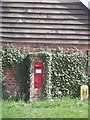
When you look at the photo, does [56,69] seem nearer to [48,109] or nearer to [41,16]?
[41,16]

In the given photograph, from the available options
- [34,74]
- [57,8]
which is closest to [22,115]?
[34,74]

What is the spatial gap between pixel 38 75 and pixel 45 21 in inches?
82.2

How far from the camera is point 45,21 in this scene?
13.4 metres

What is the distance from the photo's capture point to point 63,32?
13.4 meters

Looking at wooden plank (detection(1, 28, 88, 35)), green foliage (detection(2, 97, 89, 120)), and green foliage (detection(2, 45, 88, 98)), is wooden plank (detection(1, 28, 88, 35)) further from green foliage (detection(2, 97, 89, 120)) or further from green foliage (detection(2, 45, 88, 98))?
green foliage (detection(2, 97, 89, 120))

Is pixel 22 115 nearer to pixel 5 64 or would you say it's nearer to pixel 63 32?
pixel 5 64

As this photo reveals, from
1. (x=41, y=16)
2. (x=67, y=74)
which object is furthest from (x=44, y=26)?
(x=67, y=74)

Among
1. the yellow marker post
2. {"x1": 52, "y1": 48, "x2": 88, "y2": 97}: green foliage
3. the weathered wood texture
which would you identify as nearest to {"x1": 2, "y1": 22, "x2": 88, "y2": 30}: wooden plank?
the weathered wood texture

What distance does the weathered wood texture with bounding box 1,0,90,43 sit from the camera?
13.4 metres

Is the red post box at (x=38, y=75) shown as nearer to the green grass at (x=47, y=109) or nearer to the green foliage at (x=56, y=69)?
the green foliage at (x=56, y=69)

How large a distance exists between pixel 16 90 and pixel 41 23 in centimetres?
247

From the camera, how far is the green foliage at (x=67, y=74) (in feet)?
42.2

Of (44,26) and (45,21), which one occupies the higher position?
(45,21)

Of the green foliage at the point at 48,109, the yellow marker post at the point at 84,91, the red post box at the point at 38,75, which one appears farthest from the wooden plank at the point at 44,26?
the green foliage at the point at 48,109
